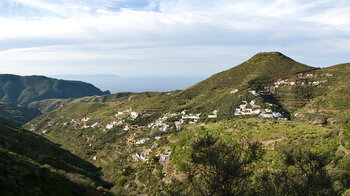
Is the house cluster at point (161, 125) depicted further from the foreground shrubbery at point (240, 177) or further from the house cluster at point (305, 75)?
the house cluster at point (305, 75)

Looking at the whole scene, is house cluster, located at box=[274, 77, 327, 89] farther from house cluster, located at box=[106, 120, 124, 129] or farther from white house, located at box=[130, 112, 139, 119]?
house cluster, located at box=[106, 120, 124, 129]

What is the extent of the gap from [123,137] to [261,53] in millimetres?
110930

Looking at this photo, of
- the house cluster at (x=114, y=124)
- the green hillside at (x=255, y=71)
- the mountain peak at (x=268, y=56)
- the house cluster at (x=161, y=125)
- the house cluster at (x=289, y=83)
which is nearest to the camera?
the house cluster at (x=161, y=125)

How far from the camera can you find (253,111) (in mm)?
70438

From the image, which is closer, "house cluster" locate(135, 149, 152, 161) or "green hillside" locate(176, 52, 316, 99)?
"house cluster" locate(135, 149, 152, 161)

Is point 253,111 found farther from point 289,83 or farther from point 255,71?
point 255,71

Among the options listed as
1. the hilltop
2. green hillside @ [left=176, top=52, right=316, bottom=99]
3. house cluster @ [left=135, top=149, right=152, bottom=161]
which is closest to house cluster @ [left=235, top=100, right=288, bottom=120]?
the hilltop

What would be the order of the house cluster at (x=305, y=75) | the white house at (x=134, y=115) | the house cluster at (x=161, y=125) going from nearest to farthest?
the house cluster at (x=161, y=125) < the house cluster at (x=305, y=75) < the white house at (x=134, y=115)

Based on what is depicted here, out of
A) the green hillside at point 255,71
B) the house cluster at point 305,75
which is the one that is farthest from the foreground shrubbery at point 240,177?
the house cluster at point 305,75

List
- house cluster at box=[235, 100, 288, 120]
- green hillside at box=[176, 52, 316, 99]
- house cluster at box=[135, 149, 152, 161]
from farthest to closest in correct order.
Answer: green hillside at box=[176, 52, 316, 99]
house cluster at box=[235, 100, 288, 120]
house cluster at box=[135, 149, 152, 161]

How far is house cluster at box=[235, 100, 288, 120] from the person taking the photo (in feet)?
210

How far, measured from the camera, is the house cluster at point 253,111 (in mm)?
64125

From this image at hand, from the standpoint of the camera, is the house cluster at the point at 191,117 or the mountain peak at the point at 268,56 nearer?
the house cluster at the point at 191,117

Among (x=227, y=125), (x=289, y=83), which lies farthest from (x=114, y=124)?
(x=289, y=83)
